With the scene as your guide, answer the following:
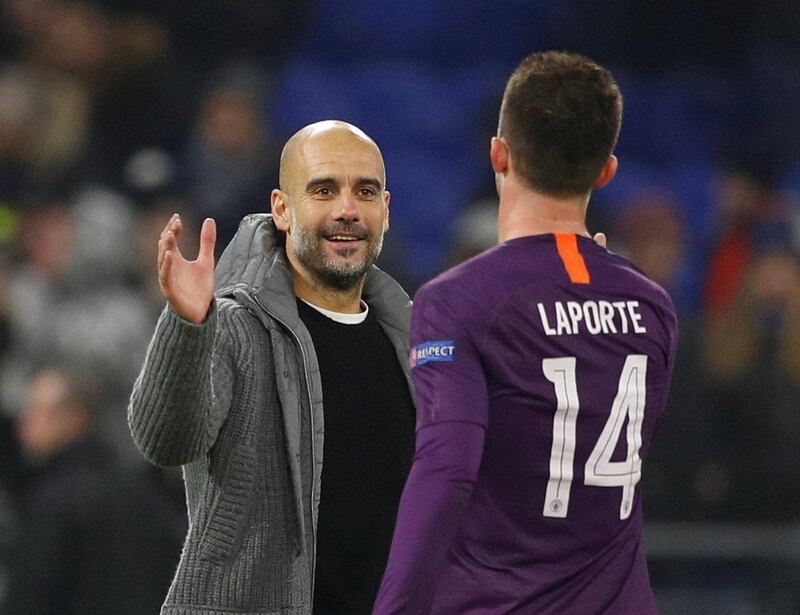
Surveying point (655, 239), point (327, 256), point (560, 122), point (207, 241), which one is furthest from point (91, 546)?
point (655, 239)

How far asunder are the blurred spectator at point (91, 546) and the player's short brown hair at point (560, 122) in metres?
2.75

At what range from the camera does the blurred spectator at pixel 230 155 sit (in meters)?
7.22

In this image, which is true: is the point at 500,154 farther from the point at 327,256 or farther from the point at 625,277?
the point at 327,256

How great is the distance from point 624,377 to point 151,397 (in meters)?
0.87

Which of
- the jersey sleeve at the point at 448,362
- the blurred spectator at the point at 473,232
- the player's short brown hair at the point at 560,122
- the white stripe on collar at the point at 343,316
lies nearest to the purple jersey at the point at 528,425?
the jersey sleeve at the point at 448,362

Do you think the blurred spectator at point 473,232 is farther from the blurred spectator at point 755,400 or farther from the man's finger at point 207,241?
the man's finger at point 207,241

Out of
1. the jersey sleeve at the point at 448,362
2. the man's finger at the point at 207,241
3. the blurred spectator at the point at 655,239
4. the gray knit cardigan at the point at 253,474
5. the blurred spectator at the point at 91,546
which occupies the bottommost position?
the blurred spectator at the point at 91,546

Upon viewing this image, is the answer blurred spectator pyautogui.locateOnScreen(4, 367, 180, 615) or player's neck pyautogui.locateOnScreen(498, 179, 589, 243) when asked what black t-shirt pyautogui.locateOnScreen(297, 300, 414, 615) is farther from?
blurred spectator pyautogui.locateOnScreen(4, 367, 180, 615)

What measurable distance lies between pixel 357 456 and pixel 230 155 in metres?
4.42

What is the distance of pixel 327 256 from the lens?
3.32 m

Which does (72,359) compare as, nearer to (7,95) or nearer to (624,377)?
(7,95)

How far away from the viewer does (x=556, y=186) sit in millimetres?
2562

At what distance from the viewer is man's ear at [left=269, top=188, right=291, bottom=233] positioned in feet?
11.2

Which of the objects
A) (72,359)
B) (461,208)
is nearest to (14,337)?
(72,359)
